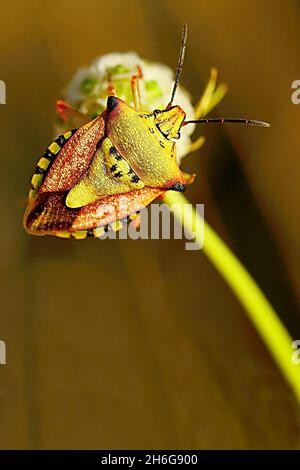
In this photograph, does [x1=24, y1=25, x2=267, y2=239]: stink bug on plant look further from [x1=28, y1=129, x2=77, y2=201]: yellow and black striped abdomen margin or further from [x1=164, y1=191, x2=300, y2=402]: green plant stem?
[x1=164, y1=191, x2=300, y2=402]: green plant stem

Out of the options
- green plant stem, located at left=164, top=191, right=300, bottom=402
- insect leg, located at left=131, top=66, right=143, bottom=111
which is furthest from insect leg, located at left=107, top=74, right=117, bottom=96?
green plant stem, located at left=164, top=191, right=300, bottom=402

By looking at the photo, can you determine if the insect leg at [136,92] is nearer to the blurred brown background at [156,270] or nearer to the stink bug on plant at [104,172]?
the stink bug on plant at [104,172]

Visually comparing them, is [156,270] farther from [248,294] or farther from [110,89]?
[110,89]

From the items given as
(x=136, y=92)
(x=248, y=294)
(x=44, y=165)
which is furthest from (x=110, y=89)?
(x=248, y=294)

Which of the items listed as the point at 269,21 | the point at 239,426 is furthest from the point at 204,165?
the point at 239,426

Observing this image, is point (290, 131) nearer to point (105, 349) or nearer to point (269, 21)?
point (269, 21)

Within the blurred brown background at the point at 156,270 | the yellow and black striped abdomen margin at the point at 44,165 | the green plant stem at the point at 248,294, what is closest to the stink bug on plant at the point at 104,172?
the yellow and black striped abdomen margin at the point at 44,165
